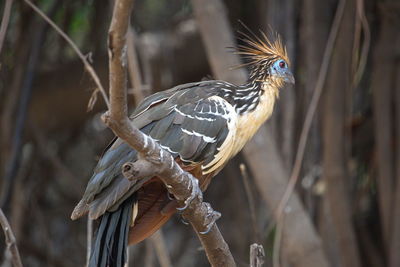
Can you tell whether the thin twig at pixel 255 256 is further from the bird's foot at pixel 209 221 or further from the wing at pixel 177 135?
the wing at pixel 177 135

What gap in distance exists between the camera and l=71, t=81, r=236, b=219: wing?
2354mm

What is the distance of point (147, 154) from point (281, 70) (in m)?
1.11

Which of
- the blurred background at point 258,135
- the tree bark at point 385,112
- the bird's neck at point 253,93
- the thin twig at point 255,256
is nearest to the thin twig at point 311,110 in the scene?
the blurred background at point 258,135

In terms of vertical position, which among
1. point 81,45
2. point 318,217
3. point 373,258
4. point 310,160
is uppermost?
point 81,45

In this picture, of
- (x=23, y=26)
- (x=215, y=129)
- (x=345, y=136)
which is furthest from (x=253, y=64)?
(x=23, y=26)

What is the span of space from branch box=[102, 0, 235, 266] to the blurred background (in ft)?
3.56

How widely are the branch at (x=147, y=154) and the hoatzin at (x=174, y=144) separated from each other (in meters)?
0.19

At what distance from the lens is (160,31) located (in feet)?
15.3

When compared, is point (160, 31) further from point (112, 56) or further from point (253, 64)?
point (112, 56)

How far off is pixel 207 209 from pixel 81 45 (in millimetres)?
2794

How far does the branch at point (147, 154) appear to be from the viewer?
1612 millimetres

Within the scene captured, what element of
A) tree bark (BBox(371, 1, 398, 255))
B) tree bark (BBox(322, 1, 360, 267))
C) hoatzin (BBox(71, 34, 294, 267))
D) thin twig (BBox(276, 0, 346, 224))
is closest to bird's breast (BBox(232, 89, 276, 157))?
hoatzin (BBox(71, 34, 294, 267))

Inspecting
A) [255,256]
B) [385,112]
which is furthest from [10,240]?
[385,112]

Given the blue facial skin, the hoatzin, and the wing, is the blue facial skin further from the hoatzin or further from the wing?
the wing
